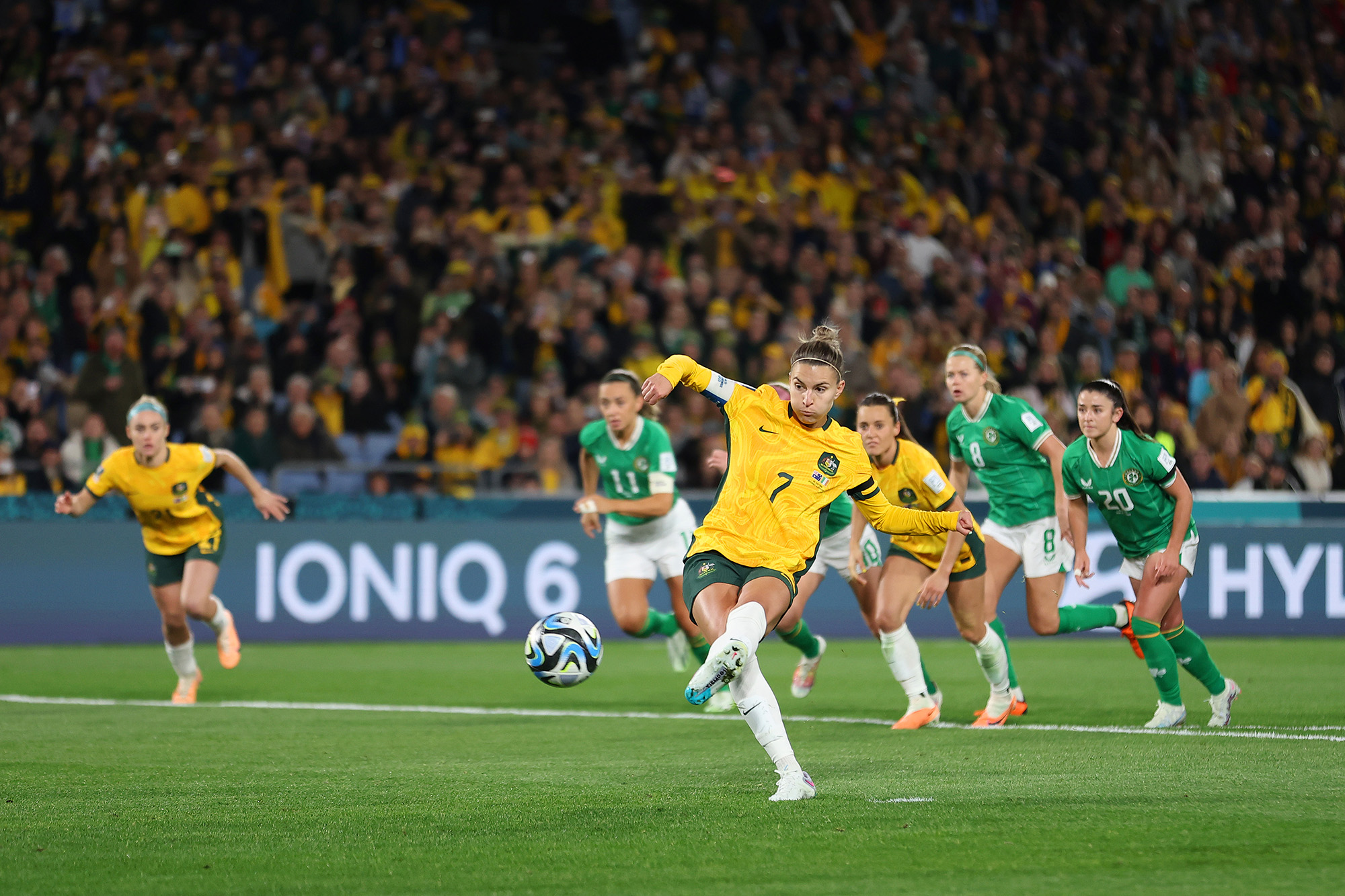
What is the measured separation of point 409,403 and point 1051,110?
11.0m

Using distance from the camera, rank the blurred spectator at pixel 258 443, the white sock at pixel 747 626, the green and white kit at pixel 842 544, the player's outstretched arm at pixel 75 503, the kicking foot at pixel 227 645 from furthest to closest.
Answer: the blurred spectator at pixel 258 443, the kicking foot at pixel 227 645, the player's outstretched arm at pixel 75 503, the green and white kit at pixel 842 544, the white sock at pixel 747 626

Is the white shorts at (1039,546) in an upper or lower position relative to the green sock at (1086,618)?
upper

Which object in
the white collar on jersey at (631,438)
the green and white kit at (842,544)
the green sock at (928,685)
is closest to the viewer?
the green sock at (928,685)

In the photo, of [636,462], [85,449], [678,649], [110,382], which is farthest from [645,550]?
[110,382]

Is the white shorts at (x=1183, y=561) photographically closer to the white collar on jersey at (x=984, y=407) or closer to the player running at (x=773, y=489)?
the white collar on jersey at (x=984, y=407)

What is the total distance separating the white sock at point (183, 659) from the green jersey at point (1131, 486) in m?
6.64

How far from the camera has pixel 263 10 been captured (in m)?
21.8

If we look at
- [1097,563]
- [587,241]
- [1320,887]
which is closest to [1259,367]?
[1097,563]

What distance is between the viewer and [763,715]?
6.87 meters

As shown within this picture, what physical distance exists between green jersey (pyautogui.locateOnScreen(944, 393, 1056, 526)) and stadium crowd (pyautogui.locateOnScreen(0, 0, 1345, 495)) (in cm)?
641

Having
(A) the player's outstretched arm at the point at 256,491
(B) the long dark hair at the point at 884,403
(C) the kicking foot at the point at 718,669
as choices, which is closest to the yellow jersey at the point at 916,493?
(B) the long dark hair at the point at 884,403

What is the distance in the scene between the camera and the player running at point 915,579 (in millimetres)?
9906

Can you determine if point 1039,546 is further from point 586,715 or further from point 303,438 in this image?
point 303,438

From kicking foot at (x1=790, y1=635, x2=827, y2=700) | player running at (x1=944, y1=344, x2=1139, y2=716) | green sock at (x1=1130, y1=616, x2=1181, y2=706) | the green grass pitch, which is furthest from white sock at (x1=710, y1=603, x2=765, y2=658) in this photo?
kicking foot at (x1=790, y1=635, x2=827, y2=700)
